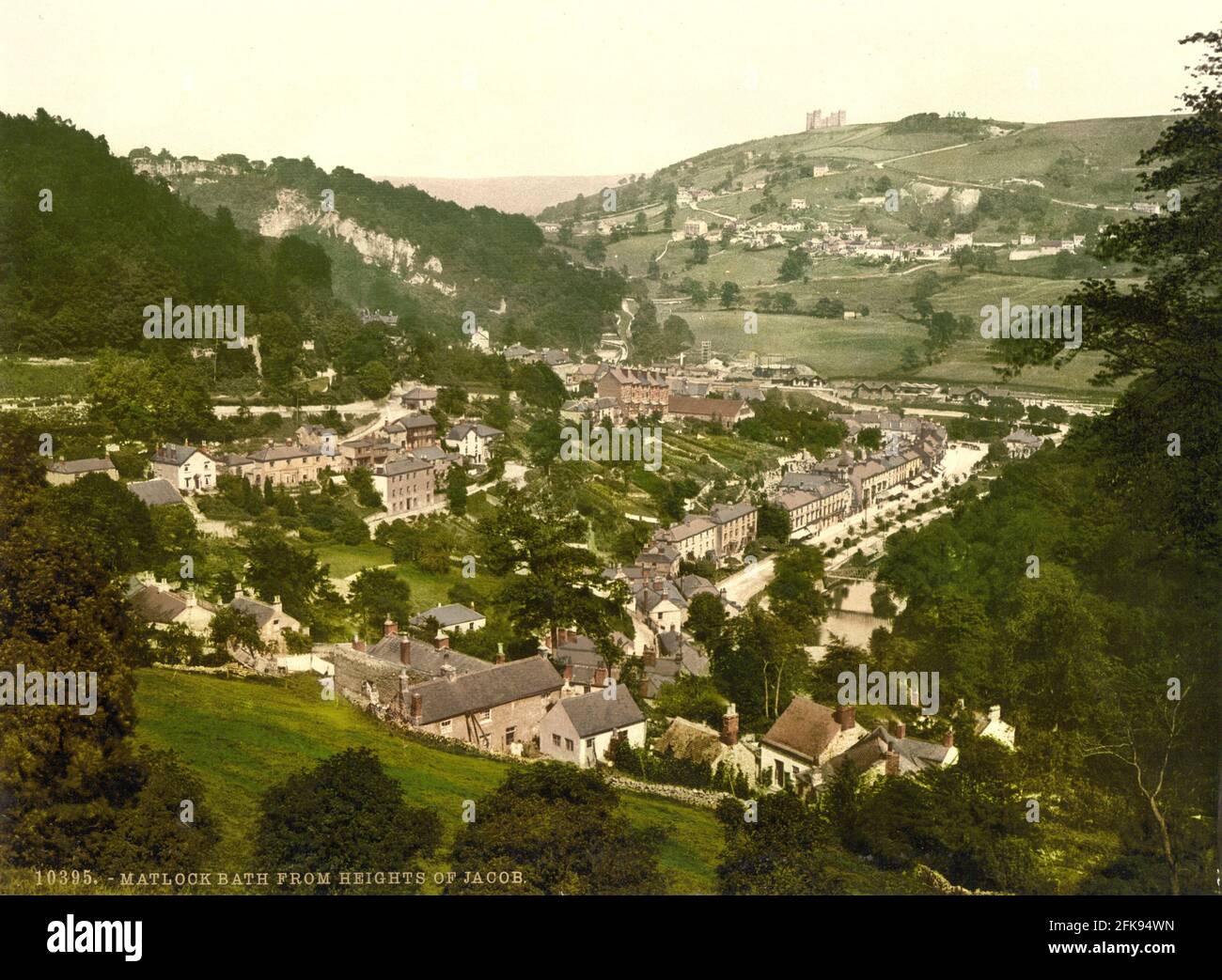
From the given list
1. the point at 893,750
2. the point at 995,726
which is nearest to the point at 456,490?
the point at 893,750

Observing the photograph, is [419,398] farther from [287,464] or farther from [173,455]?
[173,455]

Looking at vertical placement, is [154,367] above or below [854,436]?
above

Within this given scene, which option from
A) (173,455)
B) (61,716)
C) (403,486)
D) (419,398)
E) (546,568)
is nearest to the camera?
(61,716)

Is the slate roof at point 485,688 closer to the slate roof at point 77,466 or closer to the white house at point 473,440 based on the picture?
the white house at point 473,440

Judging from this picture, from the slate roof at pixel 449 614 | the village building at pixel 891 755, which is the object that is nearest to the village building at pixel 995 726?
the village building at pixel 891 755

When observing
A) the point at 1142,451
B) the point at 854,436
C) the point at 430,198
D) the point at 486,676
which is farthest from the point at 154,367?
the point at 1142,451

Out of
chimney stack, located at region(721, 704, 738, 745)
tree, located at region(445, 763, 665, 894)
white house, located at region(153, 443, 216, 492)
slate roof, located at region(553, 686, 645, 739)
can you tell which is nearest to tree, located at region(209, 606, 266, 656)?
white house, located at region(153, 443, 216, 492)

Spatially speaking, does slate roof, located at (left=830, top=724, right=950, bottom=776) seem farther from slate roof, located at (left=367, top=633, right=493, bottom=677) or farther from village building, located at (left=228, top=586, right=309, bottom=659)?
village building, located at (left=228, top=586, right=309, bottom=659)

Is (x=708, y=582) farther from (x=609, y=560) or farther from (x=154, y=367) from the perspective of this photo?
(x=154, y=367)
